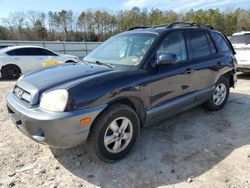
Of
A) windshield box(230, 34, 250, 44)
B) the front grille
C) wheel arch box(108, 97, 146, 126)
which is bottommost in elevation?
wheel arch box(108, 97, 146, 126)

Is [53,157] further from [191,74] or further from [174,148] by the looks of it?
[191,74]

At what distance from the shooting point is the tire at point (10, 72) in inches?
388

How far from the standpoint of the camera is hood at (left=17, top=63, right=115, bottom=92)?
2.92 metres

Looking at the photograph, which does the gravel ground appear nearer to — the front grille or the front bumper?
the front bumper

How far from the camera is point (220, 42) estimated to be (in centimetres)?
498

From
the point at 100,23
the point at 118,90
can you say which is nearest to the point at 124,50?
the point at 118,90

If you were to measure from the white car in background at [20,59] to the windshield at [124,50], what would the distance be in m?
5.88

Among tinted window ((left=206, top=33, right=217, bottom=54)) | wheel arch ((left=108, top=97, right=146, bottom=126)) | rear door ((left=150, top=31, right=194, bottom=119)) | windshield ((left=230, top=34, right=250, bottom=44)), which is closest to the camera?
wheel arch ((left=108, top=97, right=146, bottom=126))

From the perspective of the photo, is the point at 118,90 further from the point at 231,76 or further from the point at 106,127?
the point at 231,76

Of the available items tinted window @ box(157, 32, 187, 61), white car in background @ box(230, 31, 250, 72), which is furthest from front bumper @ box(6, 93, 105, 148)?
white car in background @ box(230, 31, 250, 72)

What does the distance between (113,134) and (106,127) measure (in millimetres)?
202

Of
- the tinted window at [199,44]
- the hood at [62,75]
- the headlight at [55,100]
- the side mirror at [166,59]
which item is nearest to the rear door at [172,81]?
the side mirror at [166,59]

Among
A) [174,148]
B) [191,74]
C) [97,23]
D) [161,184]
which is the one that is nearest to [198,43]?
[191,74]

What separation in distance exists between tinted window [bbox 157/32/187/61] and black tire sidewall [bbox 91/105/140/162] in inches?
43.4
